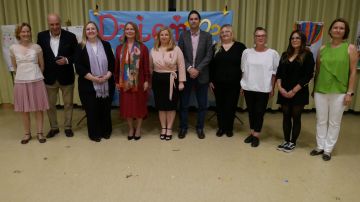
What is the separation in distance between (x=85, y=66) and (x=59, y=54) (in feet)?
1.13

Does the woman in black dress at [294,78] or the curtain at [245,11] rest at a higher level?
the curtain at [245,11]

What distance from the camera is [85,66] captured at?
3.27 meters

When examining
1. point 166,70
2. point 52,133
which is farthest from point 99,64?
point 52,133

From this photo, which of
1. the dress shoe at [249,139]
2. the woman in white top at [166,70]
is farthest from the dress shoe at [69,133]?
the dress shoe at [249,139]

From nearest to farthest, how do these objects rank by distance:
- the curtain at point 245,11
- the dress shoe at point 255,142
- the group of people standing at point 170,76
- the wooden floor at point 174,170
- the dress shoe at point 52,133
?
the wooden floor at point 174,170 < the group of people standing at point 170,76 < the dress shoe at point 255,142 < the dress shoe at point 52,133 < the curtain at point 245,11

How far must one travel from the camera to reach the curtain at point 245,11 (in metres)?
4.38

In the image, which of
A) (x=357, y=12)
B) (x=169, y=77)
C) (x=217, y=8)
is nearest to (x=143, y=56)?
→ (x=169, y=77)

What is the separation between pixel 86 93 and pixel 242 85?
1.75 meters

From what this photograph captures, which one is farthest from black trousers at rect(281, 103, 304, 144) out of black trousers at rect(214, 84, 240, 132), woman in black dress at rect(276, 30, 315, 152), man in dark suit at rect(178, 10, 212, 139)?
man in dark suit at rect(178, 10, 212, 139)

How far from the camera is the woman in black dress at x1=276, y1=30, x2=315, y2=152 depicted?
9.52 ft

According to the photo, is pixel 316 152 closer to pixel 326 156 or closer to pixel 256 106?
pixel 326 156

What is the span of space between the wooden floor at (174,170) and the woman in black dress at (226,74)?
33 cm

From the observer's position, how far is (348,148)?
3.33 metres

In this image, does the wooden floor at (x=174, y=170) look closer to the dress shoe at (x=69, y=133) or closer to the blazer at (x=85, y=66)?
the dress shoe at (x=69, y=133)
